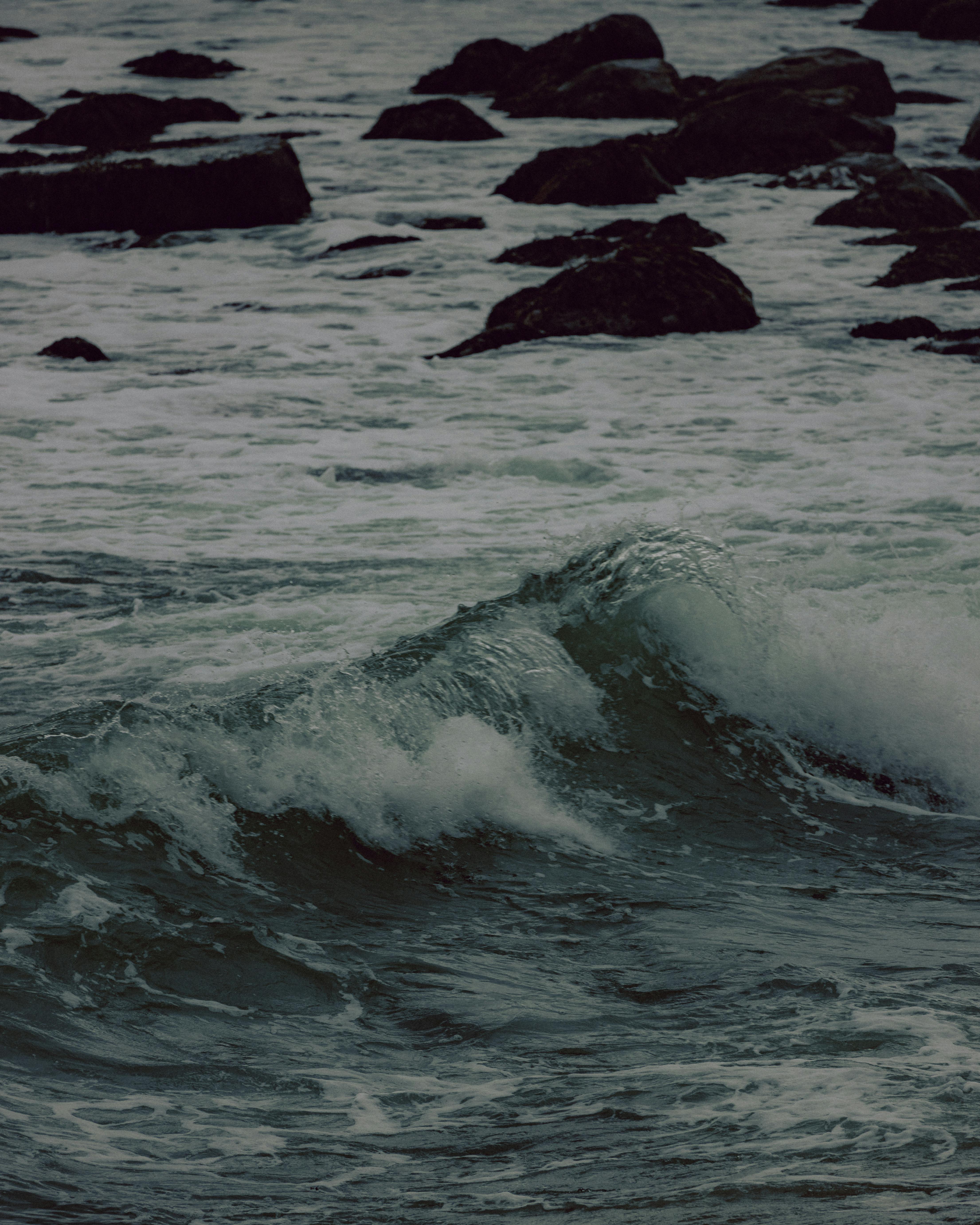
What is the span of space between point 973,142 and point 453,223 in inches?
335

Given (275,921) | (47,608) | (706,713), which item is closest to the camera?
(275,921)

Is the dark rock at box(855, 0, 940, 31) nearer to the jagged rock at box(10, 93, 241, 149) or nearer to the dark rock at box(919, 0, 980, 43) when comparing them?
the dark rock at box(919, 0, 980, 43)

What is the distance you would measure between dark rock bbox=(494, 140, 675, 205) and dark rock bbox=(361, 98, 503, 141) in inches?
161

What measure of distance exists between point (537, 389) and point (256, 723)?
23.3 feet

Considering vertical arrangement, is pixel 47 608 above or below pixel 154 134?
below

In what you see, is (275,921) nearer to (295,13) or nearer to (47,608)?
(47,608)

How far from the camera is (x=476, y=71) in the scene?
26125 mm

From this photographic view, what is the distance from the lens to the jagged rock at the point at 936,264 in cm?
1445

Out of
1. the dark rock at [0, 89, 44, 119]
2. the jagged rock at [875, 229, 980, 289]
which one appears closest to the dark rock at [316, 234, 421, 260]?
the jagged rock at [875, 229, 980, 289]

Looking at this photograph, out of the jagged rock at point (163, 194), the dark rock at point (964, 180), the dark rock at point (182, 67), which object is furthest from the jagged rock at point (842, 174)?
the dark rock at point (182, 67)

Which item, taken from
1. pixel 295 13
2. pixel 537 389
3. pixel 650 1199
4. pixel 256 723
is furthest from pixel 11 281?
pixel 295 13

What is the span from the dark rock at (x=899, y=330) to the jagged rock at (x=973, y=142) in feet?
29.7

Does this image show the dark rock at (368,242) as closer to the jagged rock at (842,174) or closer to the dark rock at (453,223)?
the dark rock at (453,223)

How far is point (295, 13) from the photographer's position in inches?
1281
